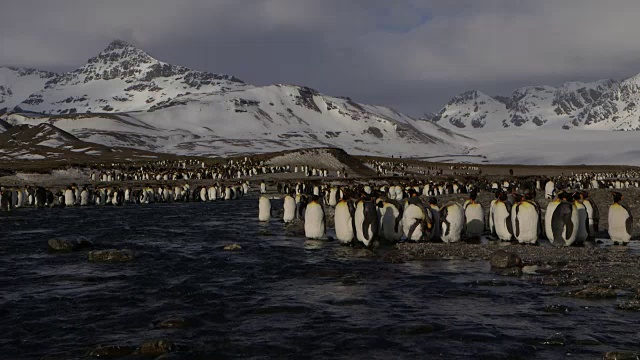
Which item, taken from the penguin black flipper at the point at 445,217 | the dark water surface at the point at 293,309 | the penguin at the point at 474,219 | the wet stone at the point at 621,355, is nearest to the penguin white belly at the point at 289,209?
the dark water surface at the point at 293,309

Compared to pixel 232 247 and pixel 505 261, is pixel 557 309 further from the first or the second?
pixel 232 247

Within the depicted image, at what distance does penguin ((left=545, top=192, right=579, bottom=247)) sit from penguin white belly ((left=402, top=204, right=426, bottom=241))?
9.68ft

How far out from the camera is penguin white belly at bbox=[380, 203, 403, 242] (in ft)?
52.0

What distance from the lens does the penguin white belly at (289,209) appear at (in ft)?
75.2

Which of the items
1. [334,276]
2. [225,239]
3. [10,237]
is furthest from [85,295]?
[10,237]

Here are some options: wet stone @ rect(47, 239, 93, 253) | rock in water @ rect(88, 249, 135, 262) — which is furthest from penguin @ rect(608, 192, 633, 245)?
wet stone @ rect(47, 239, 93, 253)

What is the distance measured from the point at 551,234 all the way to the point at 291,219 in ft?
34.5

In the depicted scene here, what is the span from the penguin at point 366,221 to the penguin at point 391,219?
53 cm

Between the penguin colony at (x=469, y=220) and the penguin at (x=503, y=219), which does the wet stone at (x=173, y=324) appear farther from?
the penguin at (x=503, y=219)

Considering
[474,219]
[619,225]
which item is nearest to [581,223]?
[619,225]

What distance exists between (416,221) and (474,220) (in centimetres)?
189

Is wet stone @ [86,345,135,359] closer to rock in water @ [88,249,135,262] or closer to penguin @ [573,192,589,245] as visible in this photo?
rock in water @ [88,249,135,262]

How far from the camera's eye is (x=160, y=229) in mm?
21359

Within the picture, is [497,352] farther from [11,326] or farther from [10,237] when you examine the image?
[10,237]
